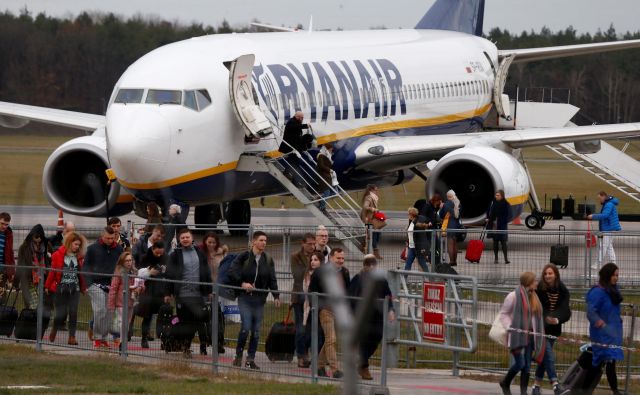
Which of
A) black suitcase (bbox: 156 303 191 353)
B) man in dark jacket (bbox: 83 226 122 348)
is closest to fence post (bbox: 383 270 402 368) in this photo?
black suitcase (bbox: 156 303 191 353)

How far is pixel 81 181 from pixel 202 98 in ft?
19.7

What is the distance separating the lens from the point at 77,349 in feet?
58.1

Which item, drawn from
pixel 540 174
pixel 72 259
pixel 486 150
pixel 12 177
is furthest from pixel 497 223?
pixel 540 174

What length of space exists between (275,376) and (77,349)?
118 inches

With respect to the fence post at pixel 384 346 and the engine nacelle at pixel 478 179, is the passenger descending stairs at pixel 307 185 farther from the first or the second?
the fence post at pixel 384 346

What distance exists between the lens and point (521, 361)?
15.1 meters

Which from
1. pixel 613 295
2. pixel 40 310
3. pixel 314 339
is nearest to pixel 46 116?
pixel 40 310

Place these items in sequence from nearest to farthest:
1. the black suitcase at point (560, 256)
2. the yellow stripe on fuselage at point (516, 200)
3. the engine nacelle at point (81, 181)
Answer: the black suitcase at point (560, 256), the engine nacelle at point (81, 181), the yellow stripe on fuselage at point (516, 200)

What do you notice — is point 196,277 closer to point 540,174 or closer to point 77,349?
point 77,349

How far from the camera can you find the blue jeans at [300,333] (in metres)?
16.1

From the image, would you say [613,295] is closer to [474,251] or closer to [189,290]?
[189,290]

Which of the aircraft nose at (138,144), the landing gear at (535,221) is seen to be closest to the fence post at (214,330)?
the aircraft nose at (138,144)

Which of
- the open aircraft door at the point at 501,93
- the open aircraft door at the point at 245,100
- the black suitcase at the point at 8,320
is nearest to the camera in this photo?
the black suitcase at the point at 8,320

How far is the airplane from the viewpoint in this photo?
85.0 feet
